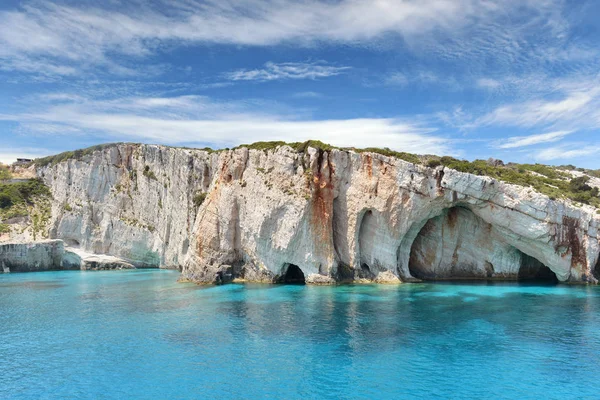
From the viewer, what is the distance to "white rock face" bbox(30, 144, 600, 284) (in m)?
38.8

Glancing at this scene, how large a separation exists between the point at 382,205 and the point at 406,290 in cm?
842

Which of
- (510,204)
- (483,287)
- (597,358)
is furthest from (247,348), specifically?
(510,204)

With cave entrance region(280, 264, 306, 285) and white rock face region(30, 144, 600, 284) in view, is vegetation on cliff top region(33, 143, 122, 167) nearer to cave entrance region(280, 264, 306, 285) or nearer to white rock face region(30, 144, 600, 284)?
white rock face region(30, 144, 600, 284)

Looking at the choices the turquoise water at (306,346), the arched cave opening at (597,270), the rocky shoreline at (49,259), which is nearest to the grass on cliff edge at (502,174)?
the arched cave opening at (597,270)

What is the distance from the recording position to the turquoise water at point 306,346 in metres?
16.7

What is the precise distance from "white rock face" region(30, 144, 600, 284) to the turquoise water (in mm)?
6063

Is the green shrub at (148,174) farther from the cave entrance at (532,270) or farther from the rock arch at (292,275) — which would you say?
the cave entrance at (532,270)

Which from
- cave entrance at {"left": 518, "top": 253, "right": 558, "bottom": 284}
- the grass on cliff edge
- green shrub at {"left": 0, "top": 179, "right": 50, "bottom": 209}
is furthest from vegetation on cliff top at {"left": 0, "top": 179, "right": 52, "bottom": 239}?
cave entrance at {"left": 518, "top": 253, "right": 558, "bottom": 284}

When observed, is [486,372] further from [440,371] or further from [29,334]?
[29,334]

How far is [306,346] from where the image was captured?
21266 millimetres

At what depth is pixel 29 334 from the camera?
2456 cm

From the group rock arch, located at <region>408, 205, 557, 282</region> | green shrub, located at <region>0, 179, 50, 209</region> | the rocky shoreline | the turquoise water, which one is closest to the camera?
the turquoise water

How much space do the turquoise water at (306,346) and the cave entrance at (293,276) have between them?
7.71 meters

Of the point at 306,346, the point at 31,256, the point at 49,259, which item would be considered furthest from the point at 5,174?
the point at 306,346
